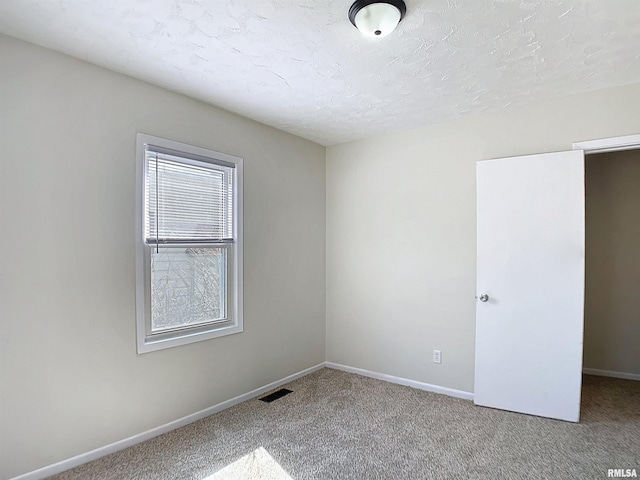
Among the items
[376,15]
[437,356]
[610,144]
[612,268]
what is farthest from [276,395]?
[612,268]

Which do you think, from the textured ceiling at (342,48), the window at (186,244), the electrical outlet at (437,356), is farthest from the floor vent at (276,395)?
the textured ceiling at (342,48)

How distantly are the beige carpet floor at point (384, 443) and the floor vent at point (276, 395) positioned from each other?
0.23ft

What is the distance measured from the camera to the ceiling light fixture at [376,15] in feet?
5.57

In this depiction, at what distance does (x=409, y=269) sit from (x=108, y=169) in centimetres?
273

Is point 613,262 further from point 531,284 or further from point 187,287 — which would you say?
point 187,287

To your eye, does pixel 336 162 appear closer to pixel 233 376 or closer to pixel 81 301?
pixel 233 376

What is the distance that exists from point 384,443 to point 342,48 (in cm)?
259

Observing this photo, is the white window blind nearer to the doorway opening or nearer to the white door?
the white door

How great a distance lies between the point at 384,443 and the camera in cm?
252

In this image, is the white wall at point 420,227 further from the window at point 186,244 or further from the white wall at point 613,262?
the white wall at point 613,262

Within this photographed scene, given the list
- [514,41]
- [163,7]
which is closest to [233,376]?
[163,7]

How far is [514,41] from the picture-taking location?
2.07m

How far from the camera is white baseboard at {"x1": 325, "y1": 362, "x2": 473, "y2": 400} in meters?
3.32

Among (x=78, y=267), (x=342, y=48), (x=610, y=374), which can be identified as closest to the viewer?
(x=342, y=48)
